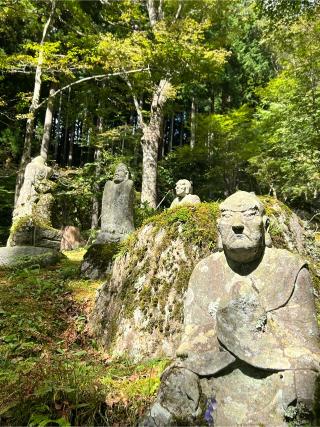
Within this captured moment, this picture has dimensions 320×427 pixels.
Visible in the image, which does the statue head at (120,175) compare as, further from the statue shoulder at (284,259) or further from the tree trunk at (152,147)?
the statue shoulder at (284,259)

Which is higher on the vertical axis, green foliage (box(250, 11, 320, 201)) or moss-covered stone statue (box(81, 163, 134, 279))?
green foliage (box(250, 11, 320, 201))

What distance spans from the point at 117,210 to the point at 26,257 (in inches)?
102

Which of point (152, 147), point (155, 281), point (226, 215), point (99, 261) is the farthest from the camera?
point (152, 147)

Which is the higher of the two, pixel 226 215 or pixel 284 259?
pixel 226 215

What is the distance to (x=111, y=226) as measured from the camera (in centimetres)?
987

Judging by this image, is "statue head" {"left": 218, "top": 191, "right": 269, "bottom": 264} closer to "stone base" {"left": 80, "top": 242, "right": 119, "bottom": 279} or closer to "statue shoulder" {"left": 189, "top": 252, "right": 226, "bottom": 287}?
"statue shoulder" {"left": 189, "top": 252, "right": 226, "bottom": 287}

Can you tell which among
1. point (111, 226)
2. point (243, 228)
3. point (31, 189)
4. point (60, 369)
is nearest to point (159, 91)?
point (31, 189)

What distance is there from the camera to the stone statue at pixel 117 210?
9.75m

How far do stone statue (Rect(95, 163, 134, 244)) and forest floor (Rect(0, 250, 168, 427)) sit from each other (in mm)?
2061

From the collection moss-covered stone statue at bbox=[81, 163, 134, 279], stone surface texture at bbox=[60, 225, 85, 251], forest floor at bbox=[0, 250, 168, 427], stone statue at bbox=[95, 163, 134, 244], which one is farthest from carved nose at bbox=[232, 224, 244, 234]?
stone surface texture at bbox=[60, 225, 85, 251]

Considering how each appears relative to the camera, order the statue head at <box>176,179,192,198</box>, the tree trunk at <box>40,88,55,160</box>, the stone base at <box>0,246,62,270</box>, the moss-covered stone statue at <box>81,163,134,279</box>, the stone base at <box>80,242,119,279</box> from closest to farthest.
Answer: the stone base at <box>80,242,119,279</box> < the moss-covered stone statue at <box>81,163,134,279</box> < the stone base at <box>0,246,62,270</box> < the statue head at <box>176,179,192,198</box> < the tree trunk at <box>40,88,55,160</box>

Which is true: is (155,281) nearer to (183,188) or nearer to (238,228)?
(238,228)

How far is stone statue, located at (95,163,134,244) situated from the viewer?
384 inches

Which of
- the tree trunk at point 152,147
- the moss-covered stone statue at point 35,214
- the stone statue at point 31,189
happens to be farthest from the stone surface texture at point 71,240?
the tree trunk at point 152,147
